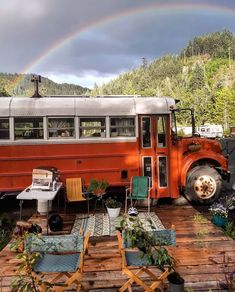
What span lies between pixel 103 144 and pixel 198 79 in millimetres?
79978

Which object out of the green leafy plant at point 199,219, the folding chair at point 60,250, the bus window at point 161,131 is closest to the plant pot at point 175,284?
the folding chair at point 60,250

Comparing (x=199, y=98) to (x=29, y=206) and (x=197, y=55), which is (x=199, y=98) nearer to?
(x=29, y=206)

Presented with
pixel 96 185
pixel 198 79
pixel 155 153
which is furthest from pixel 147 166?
pixel 198 79

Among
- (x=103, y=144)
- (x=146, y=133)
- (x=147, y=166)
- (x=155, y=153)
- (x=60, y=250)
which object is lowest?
(x=60, y=250)

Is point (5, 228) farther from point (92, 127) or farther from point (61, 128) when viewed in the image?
point (92, 127)

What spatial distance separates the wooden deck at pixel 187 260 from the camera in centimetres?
489

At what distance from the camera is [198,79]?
8469 centimetres

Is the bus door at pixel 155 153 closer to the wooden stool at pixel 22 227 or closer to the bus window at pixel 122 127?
the bus window at pixel 122 127

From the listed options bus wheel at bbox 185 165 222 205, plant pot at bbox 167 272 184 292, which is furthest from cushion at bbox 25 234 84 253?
bus wheel at bbox 185 165 222 205

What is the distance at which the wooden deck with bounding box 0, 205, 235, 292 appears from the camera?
4891 mm

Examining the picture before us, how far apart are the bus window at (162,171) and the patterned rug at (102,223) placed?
1.14 meters

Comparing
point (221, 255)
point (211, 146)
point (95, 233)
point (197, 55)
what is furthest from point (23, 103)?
point (197, 55)

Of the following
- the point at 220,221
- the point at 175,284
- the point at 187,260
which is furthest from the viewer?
the point at 220,221

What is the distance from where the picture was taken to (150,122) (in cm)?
964
